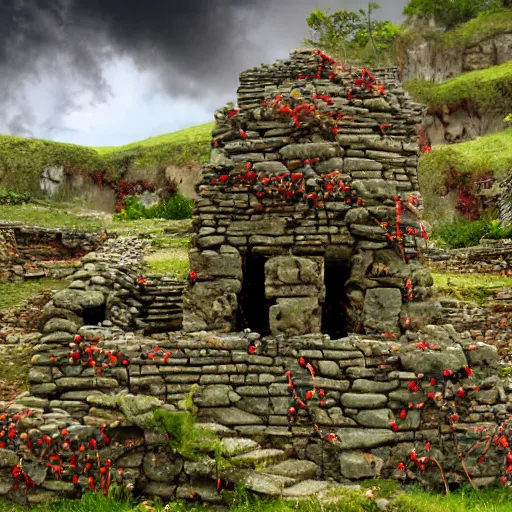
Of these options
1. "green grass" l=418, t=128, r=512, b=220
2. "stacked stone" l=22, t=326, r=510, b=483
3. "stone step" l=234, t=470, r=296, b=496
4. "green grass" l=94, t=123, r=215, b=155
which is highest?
"green grass" l=94, t=123, r=215, b=155

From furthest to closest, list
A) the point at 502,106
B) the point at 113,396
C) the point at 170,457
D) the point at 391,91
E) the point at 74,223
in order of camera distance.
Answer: the point at 502,106 → the point at 74,223 → the point at 391,91 → the point at 113,396 → the point at 170,457

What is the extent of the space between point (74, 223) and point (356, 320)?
53.4 ft

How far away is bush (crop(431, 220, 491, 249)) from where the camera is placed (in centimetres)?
2316

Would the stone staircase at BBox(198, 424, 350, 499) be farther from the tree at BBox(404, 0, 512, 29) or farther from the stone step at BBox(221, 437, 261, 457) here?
the tree at BBox(404, 0, 512, 29)

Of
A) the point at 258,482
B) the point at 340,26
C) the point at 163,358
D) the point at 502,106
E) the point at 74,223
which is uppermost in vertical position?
the point at 340,26

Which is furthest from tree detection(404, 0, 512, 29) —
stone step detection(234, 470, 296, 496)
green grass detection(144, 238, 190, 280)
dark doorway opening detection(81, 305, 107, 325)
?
stone step detection(234, 470, 296, 496)

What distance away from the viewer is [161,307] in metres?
8.96

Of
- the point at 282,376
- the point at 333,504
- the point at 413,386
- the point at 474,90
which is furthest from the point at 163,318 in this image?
the point at 474,90

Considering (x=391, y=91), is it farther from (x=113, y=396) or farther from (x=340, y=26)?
(x=340, y=26)

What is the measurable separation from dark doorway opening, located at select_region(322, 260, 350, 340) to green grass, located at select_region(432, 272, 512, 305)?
5234 millimetres

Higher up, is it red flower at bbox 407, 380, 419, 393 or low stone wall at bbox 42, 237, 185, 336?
low stone wall at bbox 42, 237, 185, 336

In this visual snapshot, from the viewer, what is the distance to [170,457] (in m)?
5.57

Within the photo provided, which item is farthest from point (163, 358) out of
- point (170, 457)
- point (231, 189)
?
point (231, 189)

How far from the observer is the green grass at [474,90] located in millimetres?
40375
